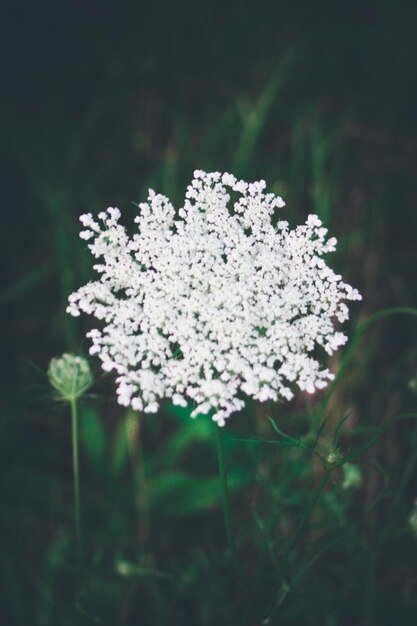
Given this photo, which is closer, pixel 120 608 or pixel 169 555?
pixel 120 608

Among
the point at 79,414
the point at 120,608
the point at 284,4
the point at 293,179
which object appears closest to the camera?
the point at 120,608

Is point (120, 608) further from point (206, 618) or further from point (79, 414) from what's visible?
point (79, 414)

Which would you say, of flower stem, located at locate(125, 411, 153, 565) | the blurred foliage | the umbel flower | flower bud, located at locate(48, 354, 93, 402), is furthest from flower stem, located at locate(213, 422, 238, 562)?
flower stem, located at locate(125, 411, 153, 565)

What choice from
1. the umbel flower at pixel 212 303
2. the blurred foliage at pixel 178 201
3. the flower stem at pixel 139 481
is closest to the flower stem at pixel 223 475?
the umbel flower at pixel 212 303

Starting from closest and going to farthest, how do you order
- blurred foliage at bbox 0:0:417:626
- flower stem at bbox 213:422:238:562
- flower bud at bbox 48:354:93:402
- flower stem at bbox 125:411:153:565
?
1. flower stem at bbox 213:422:238:562
2. flower bud at bbox 48:354:93:402
3. blurred foliage at bbox 0:0:417:626
4. flower stem at bbox 125:411:153:565

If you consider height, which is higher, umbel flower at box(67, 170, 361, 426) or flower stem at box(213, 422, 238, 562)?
umbel flower at box(67, 170, 361, 426)

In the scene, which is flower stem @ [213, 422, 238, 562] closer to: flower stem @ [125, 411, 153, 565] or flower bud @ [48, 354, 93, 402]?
flower bud @ [48, 354, 93, 402]

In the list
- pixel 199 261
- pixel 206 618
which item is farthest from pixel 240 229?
pixel 206 618

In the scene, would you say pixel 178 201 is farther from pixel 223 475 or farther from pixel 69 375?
pixel 223 475
